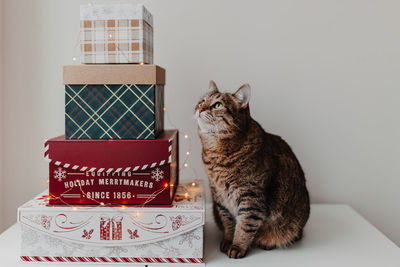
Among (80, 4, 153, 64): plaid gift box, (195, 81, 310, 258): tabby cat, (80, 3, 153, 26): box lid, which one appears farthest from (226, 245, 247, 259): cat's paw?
(80, 3, 153, 26): box lid

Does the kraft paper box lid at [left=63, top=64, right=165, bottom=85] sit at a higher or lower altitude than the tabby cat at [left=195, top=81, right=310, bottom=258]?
higher

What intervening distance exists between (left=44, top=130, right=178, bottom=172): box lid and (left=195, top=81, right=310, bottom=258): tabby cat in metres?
0.15

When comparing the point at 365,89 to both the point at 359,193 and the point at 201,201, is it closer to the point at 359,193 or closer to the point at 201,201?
the point at 359,193

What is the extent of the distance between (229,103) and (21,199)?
0.98 metres

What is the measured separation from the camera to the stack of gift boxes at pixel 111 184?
956 mm

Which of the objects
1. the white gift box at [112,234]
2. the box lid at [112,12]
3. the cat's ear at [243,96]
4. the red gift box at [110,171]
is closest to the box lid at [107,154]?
the red gift box at [110,171]

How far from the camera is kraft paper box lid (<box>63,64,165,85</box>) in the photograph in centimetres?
97

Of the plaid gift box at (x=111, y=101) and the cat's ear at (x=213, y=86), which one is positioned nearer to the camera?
the plaid gift box at (x=111, y=101)

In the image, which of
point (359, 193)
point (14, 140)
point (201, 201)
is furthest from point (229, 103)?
point (14, 140)

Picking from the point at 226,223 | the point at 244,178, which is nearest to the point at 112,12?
the point at 244,178

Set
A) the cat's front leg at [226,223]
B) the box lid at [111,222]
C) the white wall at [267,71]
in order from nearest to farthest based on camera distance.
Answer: the box lid at [111,222] → the cat's front leg at [226,223] → the white wall at [267,71]

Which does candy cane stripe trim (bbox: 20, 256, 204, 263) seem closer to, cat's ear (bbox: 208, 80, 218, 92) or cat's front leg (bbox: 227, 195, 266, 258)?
cat's front leg (bbox: 227, 195, 266, 258)

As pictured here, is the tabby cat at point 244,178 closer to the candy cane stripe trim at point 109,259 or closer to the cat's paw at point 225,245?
the cat's paw at point 225,245

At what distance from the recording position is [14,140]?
142cm
